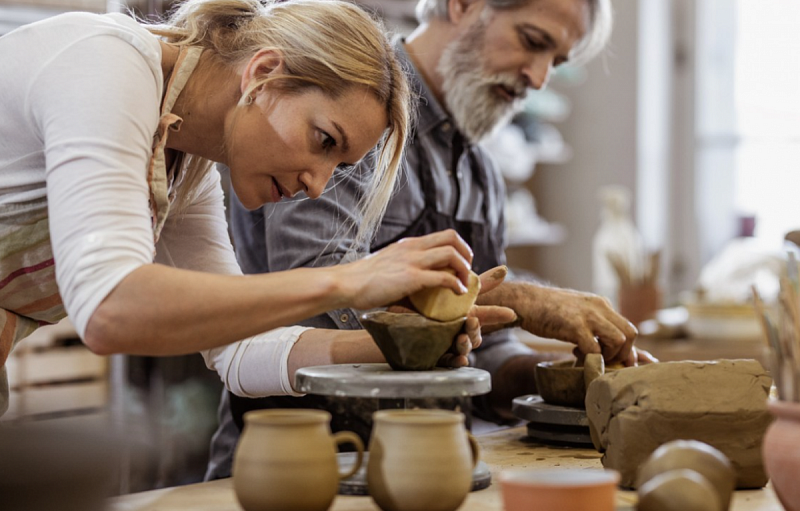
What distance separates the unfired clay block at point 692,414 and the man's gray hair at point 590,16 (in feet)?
4.34

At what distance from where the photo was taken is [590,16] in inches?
98.9

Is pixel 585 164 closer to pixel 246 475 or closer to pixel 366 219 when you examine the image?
pixel 366 219

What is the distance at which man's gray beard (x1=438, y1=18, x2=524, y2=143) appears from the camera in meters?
2.37

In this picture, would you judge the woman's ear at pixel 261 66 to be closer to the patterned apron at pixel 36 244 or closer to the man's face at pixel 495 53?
the patterned apron at pixel 36 244

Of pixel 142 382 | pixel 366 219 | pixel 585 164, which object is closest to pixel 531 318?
pixel 366 219

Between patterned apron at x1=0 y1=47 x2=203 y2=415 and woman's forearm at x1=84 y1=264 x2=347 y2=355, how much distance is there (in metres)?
0.27

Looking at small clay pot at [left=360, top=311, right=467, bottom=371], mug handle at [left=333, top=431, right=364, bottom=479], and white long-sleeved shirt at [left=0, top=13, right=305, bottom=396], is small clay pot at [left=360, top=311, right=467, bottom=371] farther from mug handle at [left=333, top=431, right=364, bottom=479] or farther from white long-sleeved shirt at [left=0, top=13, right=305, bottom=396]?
white long-sleeved shirt at [left=0, top=13, right=305, bottom=396]

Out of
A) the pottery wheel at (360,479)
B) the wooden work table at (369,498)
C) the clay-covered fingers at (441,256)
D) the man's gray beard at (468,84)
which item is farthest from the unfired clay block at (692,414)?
the man's gray beard at (468,84)

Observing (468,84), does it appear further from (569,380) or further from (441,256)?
(441,256)

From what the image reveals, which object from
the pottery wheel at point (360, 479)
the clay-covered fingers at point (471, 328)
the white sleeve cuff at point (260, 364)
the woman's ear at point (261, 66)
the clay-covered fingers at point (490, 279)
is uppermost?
the woman's ear at point (261, 66)

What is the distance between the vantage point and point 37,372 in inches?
123

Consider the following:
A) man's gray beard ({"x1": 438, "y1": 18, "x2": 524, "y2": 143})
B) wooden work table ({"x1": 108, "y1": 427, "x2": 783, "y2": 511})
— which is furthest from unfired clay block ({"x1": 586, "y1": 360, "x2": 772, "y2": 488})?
man's gray beard ({"x1": 438, "y1": 18, "x2": 524, "y2": 143})

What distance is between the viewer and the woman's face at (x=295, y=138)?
142 centimetres

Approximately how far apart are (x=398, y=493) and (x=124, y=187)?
19.4 inches
